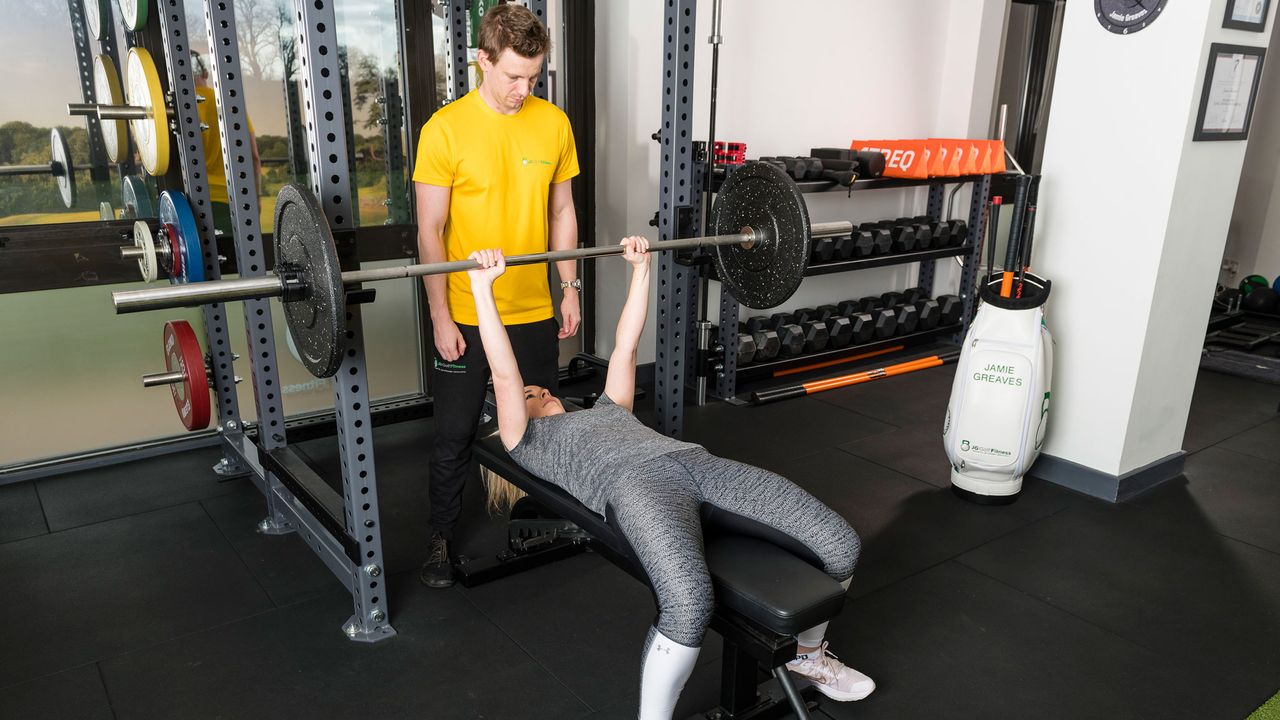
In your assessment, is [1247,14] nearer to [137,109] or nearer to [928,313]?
[928,313]

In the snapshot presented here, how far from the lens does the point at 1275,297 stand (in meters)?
4.73

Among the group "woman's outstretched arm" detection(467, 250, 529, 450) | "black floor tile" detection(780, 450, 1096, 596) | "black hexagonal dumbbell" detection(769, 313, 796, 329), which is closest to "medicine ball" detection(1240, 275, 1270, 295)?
"black hexagonal dumbbell" detection(769, 313, 796, 329)

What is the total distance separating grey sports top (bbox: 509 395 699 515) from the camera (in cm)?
166

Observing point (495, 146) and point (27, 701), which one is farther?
point (495, 146)

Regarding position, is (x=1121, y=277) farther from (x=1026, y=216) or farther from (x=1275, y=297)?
(x=1275, y=297)

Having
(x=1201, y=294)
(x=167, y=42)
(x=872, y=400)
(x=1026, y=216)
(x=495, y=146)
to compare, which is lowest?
(x=872, y=400)

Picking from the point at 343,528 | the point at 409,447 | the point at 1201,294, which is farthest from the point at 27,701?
the point at 1201,294

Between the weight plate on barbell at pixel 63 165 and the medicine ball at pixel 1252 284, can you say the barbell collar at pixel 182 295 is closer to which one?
the weight plate on barbell at pixel 63 165

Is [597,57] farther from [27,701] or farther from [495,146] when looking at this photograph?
[27,701]

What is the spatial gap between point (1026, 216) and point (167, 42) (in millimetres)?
2583

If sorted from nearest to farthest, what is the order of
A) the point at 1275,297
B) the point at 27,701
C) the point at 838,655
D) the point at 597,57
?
the point at 27,701, the point at 838,655, the point at 597,57, the point at 1275,297

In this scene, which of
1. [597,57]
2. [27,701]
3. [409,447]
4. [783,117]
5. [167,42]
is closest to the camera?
[27,701]

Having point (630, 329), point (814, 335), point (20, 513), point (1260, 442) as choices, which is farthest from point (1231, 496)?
point (20, 513)

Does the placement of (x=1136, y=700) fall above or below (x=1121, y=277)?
below
